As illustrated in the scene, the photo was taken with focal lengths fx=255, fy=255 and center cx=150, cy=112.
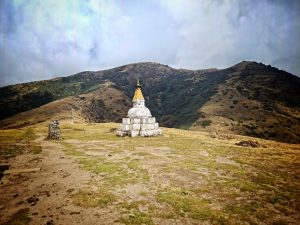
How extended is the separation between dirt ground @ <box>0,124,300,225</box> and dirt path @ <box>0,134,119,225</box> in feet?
0.18

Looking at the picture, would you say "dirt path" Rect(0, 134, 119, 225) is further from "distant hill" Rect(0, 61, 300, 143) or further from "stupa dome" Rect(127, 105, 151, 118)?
"distant hill" Rect(0, 61, 300, 143)

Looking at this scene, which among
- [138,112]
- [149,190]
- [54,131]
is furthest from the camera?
[138,112]

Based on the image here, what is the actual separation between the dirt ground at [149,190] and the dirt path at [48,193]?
54 millimetres

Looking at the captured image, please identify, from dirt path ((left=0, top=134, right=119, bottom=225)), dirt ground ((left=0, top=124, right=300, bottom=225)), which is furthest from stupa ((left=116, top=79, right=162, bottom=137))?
dirt path ((left=0, top=134, right=119, bottom=225))

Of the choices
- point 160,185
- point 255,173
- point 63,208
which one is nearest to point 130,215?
point 63,208

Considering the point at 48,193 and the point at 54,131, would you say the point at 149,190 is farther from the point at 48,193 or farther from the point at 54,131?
the point at 54,131

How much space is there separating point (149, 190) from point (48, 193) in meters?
7.58

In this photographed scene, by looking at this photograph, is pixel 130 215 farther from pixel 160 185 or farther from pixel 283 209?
pixel 283 209

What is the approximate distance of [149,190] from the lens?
785 inches

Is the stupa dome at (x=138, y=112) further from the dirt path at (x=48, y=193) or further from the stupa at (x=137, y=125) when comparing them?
the dirt path at (x=48, y=193)

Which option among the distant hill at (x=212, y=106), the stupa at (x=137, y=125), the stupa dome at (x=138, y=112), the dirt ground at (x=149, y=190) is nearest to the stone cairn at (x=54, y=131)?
the stupa at (x=137, y=125)

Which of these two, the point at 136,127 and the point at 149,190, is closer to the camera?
the point at 149,190

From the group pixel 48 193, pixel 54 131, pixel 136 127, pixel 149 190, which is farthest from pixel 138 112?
pixel 48 193

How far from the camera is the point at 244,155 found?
3600 cm
